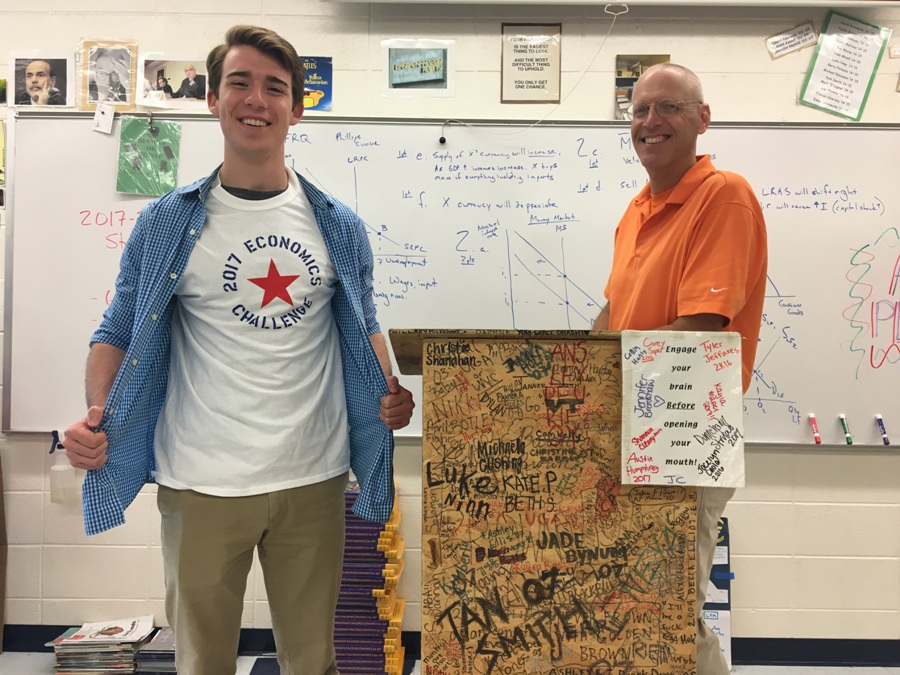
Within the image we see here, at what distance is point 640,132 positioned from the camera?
1510 millimetres

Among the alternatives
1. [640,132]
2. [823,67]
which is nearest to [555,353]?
[640,132]

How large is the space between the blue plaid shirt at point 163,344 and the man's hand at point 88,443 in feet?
0.07

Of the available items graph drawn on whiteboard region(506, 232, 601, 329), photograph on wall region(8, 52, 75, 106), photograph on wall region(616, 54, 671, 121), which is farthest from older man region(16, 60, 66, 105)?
photograph on wall region(616, 54, 671, 121)

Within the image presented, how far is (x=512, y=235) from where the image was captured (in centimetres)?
238

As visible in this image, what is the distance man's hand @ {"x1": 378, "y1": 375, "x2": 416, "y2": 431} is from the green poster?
59.7 inches

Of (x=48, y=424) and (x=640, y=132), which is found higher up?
(x=640, y=132)

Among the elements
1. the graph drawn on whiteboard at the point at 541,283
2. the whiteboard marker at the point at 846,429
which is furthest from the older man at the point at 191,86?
the whiteboard marker at the point at 846,429

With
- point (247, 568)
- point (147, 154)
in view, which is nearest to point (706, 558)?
point (247, 568)

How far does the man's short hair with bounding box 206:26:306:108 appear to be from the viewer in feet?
4.59

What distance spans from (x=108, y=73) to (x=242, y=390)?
1741 millimetres

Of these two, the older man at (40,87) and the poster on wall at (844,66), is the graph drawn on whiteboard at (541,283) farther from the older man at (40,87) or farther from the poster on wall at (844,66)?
the older man at (40,87)

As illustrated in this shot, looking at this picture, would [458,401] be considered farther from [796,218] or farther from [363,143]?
[796,218]

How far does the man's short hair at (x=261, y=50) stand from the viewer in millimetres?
1398

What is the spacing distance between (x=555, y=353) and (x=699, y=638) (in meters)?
0.75
